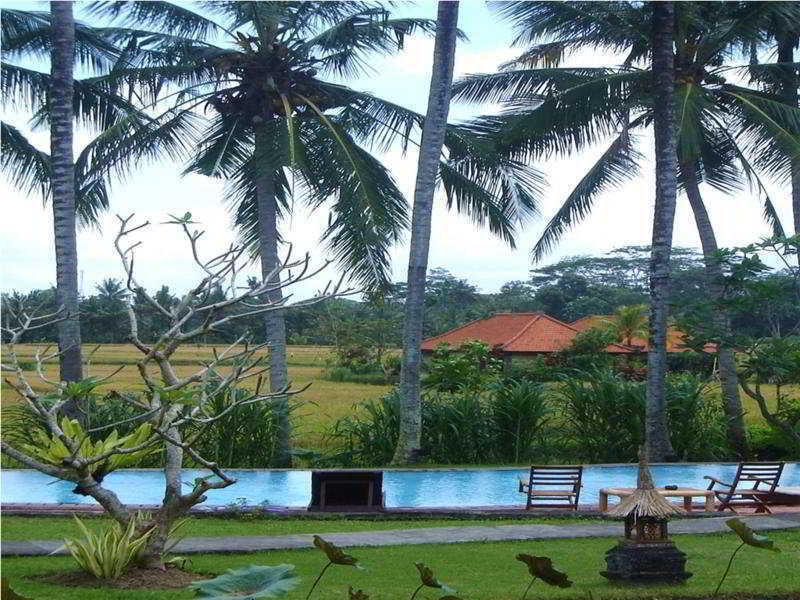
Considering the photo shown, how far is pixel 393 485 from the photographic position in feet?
51.6

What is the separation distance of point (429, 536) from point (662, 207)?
28.4ft

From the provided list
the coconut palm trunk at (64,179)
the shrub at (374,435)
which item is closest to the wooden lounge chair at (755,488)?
the shrub at (374,435)

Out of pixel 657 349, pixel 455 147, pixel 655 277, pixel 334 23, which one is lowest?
pixel 657 349

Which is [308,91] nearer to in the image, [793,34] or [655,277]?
[655,277]

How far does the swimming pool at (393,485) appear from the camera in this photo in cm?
1445

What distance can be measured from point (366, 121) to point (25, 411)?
681 centimetres

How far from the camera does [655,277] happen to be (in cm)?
1719

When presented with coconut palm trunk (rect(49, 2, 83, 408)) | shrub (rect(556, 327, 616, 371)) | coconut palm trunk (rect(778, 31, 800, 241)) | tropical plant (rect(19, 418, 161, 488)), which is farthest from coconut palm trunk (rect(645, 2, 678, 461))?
shrub (rect(556, 327, 616, 371))

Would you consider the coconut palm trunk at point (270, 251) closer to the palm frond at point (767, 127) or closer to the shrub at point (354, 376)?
the palm frond at point (767, 127)

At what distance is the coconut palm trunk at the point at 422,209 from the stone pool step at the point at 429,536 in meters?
5.41

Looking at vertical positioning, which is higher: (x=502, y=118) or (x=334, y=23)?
(x=334, y=23)

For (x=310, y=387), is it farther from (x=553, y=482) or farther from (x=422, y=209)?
(x=553, y=482)

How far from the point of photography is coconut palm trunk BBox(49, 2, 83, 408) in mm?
15820

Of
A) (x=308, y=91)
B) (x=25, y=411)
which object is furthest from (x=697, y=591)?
(x=308, y=91)
